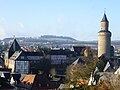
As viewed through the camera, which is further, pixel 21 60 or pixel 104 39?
pixel 104 39

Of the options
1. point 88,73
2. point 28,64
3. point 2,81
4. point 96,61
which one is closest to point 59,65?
point 28,64

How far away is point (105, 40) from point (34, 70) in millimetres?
17977

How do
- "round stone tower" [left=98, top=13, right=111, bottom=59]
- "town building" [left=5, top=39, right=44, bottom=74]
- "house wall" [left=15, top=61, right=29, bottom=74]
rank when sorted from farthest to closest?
"round stone tower" [left=98, top=13, right=111, bottom=59]
"town building" [left=5, top=39, right=44, bottom=74]
"house wall" [left=15, top=61, right=29, bottom=74]

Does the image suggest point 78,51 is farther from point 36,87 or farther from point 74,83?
point 74,83

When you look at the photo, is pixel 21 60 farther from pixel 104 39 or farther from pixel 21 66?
pixel 104 39

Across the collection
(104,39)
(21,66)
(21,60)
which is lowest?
(21,66)

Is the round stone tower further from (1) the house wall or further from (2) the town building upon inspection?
(1) the house wall

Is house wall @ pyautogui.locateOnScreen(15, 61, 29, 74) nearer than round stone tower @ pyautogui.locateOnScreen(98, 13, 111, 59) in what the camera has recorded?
Yes

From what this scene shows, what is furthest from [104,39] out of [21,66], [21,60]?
[21,66]

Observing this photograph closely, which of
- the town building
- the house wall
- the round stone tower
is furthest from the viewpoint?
the round stone tower

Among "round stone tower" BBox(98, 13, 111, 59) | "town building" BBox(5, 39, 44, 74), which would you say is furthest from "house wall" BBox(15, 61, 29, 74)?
"round stone tower" BBox(98, 13, 111, 59)

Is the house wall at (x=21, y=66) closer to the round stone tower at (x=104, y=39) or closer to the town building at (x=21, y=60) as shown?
the town building at (x=21, y=60)

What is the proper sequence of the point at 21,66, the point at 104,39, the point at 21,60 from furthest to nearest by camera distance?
1. the point at 104,39
2. the point at 21,60
3. the point at 21,66

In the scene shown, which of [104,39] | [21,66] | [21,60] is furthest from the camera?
[104,39]
